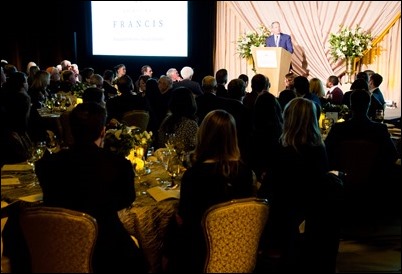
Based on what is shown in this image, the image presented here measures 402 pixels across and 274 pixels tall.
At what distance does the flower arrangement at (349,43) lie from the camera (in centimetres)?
952

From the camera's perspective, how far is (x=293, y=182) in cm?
326

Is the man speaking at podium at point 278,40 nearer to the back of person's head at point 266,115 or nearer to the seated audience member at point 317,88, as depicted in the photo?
the seated audience member at point 317,88

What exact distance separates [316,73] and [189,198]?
874 cm

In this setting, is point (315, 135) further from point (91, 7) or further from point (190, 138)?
point (91, 7)

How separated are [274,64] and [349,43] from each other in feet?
5.12

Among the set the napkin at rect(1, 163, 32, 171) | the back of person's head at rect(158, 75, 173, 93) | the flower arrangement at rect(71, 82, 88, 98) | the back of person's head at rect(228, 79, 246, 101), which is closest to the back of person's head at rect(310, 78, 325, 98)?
the back of person's head at rect(228, 79, 246, 101)

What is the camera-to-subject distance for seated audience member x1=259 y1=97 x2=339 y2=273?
10.7ft

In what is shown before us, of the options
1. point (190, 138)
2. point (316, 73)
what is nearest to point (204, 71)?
point (316, 73)

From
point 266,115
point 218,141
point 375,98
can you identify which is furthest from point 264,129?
point 218,141

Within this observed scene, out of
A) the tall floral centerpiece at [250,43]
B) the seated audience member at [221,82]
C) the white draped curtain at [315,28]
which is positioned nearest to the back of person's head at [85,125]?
the seated audience member at [221,82]

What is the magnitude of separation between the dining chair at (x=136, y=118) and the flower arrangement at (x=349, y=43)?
517 cm

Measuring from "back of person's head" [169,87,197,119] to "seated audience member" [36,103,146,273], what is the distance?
1697 millimetres

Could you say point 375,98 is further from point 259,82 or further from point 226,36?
point 226,36

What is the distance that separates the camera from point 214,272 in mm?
2732
